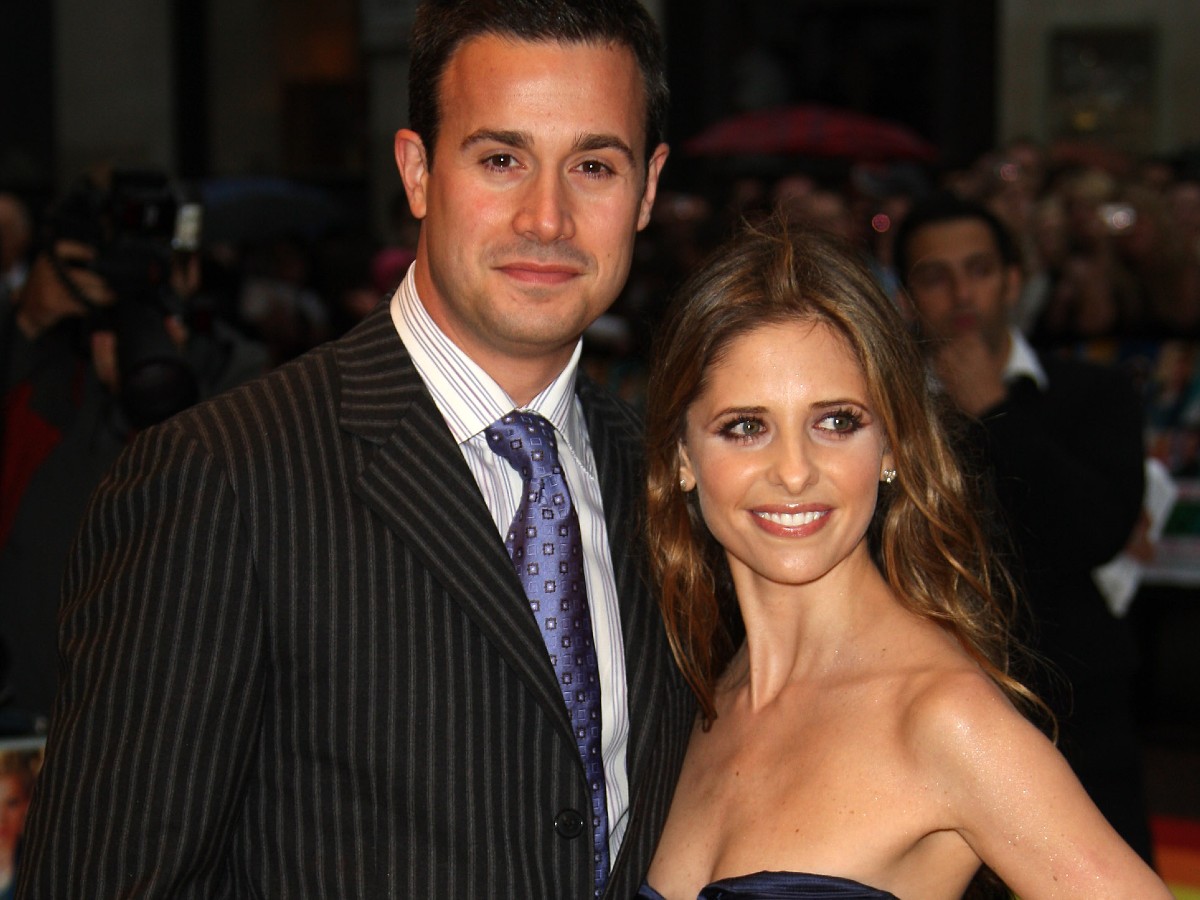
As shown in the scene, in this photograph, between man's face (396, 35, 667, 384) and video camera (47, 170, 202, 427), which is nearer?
man's face (396, 35, 667, 384)

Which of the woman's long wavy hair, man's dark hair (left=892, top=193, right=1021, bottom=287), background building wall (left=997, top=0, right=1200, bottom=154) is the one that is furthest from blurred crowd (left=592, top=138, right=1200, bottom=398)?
the woman's long wavy hair

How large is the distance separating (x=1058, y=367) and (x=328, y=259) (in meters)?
4.12

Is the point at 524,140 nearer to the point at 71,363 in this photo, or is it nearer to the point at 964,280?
the point at 964,280

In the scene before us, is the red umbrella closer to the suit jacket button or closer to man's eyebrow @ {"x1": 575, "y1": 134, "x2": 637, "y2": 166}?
man's eyebrow @ {"x1": 575, "y1": 134, "x2": 637, "y2": 166}

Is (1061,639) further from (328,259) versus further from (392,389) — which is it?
(328,259)

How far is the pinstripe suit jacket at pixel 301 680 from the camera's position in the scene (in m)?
1.70

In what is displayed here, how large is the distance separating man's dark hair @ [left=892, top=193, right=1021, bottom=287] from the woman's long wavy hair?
132 cm

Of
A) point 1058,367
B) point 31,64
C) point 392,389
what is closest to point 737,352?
point 392,389

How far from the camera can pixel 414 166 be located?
209 cm

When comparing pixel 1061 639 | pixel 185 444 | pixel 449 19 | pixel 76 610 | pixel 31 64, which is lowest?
pixel 1061 639

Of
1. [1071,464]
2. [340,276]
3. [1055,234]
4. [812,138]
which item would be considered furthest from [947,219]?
[812,138]

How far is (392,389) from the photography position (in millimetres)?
1947

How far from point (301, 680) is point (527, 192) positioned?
675 mm

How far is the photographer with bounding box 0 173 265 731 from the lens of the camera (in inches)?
124
